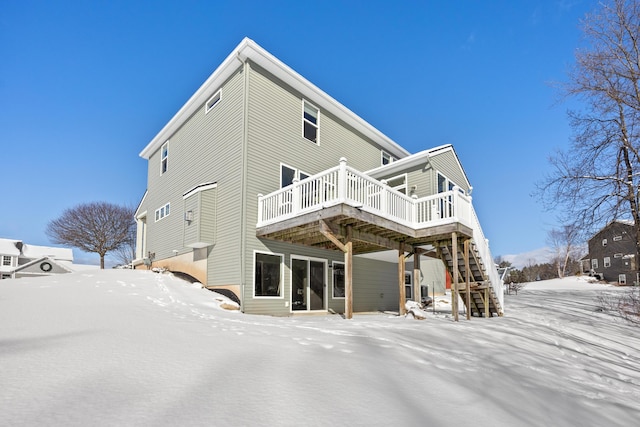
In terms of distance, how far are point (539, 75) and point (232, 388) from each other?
11634 millimetres

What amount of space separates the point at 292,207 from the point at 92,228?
82.3 feet

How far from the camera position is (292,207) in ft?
31.4

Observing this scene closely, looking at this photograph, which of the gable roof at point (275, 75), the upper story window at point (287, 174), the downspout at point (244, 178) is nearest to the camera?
the downspout at point (244, 178)

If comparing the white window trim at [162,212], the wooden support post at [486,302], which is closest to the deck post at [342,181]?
the wooden support post at [486,302]

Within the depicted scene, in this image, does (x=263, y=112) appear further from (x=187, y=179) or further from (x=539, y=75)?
(x=539, y=75)

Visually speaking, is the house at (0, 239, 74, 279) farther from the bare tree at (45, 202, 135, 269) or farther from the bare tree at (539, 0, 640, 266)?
the bare tree at (539, 0, 640, 266)

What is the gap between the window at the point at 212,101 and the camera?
470 inches

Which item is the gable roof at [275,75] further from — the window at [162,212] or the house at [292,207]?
the window at [162,212]

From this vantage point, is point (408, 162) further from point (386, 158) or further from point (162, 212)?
point (162, 212)

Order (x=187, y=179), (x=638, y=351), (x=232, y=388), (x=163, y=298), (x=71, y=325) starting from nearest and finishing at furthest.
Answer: (x=232, y=388) → (x=71, y=325) → (x=638, y=351) → (x=163, y=298) → (x=187, y=179)

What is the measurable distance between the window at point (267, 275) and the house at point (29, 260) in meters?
25.6

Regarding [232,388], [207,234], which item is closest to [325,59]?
[207,234]

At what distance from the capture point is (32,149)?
18.4 m

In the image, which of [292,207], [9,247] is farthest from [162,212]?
[9,247]
